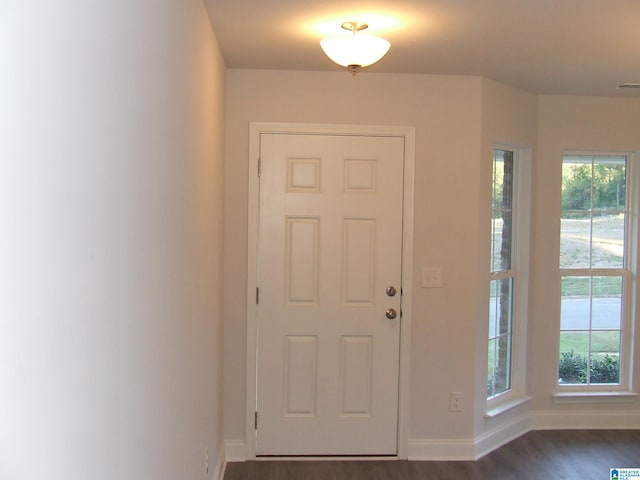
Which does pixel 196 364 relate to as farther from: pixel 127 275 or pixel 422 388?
pixel 422 388

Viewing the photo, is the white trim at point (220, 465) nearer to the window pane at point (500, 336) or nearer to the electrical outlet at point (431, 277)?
the electrical outlet at point (431, 277)

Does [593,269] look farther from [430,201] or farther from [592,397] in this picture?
[430,201]

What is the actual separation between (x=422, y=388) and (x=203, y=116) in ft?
7.06

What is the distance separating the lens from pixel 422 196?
11.5ft

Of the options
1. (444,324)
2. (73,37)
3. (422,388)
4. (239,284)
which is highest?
(73,37)

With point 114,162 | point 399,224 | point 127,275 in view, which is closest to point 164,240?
point 127,275

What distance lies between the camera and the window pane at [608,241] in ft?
13.7

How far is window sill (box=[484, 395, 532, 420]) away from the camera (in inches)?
145

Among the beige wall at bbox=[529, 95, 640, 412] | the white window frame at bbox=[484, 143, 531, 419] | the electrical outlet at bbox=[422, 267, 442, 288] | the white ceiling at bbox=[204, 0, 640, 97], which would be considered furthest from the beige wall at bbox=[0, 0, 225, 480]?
the beige wall at bbox=[529, 95, 640, 412]

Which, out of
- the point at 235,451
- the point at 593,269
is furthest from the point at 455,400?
the point at 593,269

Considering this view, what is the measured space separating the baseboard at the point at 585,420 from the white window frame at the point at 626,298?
0.31 ft

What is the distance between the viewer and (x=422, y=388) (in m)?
3.57

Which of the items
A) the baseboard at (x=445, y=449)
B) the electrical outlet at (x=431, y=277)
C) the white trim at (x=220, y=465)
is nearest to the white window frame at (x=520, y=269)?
the baseboard at (x=445, y=449)

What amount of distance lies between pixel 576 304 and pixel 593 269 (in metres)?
0.28
